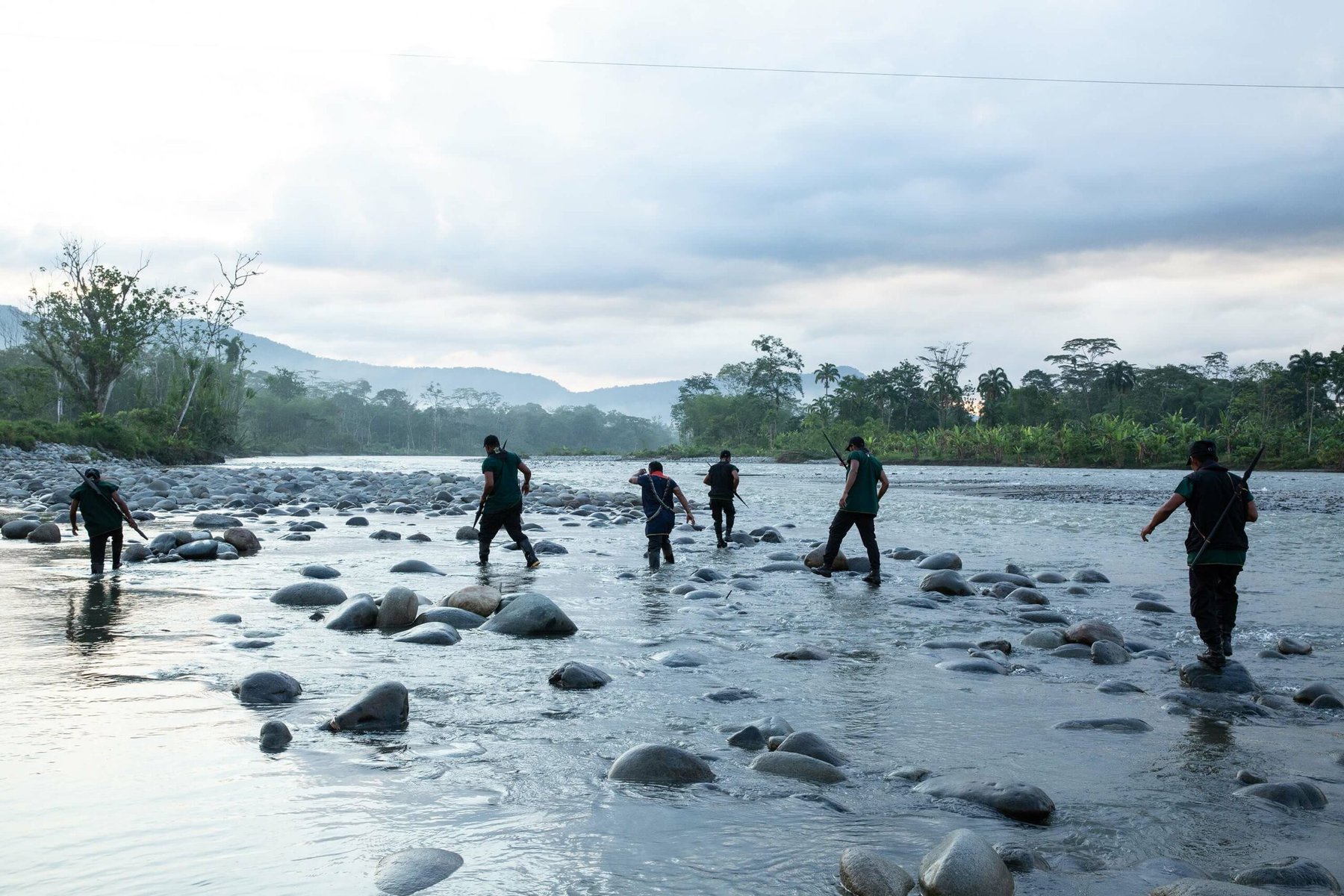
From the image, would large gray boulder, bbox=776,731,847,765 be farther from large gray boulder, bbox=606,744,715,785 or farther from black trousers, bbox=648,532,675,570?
black trousers, bbox=648,532,675,570

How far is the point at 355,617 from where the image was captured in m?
7.79

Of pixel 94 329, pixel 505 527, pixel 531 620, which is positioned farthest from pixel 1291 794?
pixel 94 329

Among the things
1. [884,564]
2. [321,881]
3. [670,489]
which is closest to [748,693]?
[321,881]

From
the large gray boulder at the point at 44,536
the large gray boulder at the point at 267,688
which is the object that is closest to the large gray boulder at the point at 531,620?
the large gray boulder at the point at 267,688

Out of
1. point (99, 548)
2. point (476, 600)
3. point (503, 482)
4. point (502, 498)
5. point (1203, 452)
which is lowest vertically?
point (476, 600)

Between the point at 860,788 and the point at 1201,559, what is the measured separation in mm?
3961

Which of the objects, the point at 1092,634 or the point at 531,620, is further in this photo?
the point at 531,620

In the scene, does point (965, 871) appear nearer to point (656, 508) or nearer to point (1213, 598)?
point (1213, 598)

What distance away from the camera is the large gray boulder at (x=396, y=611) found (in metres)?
7.82

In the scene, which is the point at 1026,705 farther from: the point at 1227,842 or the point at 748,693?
the point at 1227,842

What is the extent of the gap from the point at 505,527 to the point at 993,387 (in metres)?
72.9

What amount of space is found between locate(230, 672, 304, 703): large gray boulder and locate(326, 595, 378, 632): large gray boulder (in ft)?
7.02

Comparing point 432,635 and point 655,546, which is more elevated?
point 655,546

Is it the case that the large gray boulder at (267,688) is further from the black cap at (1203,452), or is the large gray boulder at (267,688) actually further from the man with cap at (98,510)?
the black cap at (1203,452)
